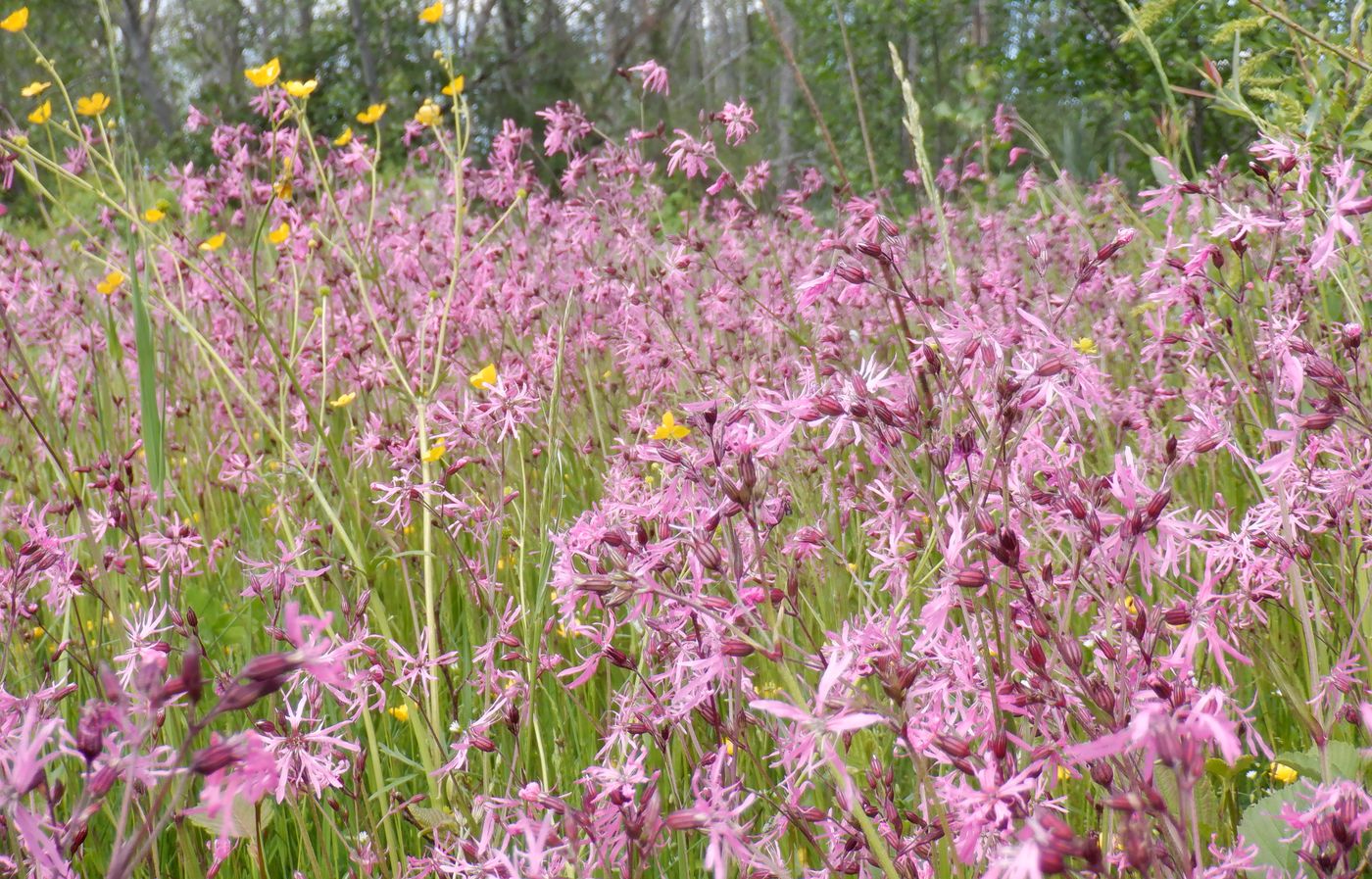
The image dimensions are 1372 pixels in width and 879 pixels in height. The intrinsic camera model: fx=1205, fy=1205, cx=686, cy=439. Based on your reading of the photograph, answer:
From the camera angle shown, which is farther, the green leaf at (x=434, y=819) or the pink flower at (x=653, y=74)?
the pink flower at (x=653, y=74)

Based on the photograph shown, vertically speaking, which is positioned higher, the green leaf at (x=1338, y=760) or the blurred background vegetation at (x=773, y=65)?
the blurred background vegetation at (x=773, y=65)

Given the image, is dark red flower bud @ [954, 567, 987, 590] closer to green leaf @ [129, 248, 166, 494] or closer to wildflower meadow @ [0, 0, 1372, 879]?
wildflower meadow @ [0, 0, 1372, 879]

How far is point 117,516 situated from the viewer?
1.57 metres

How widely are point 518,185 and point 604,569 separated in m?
2.12

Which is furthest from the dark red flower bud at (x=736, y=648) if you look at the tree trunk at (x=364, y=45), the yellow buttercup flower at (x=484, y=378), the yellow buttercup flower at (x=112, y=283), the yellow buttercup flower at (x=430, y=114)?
the tree trunk at (x=364, y=45)

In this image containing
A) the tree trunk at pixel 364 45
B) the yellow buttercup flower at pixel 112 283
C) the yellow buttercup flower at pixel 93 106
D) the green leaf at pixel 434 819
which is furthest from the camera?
the tree trunk at pixel 364 45

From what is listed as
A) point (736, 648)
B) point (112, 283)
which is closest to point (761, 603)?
point (736, 648)

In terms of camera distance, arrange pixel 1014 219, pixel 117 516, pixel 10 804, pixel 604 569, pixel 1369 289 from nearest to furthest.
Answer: pixel 10 804 → pixel 604 569 → pixel 117 516 → pixel 1369 289 → pixel 1014 219

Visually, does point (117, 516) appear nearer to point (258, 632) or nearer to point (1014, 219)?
point (258, 632)

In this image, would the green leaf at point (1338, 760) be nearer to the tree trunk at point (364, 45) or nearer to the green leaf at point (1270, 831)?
the green leaf at point (1270, 831)

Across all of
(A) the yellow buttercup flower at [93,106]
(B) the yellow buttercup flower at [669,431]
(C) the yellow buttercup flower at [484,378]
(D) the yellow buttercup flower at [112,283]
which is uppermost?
(A) the yellow buttercup flower at [93,106]

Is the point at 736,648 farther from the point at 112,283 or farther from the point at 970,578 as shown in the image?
the point at 112,283

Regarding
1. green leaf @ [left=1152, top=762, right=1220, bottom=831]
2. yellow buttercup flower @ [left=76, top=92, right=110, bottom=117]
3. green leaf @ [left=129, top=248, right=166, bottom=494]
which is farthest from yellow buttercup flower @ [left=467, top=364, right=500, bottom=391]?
yellow buttercup flower @ [left=76, top=92, right=110, bottom=117]

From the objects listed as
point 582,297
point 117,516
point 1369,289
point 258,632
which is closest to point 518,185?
point 582,297
